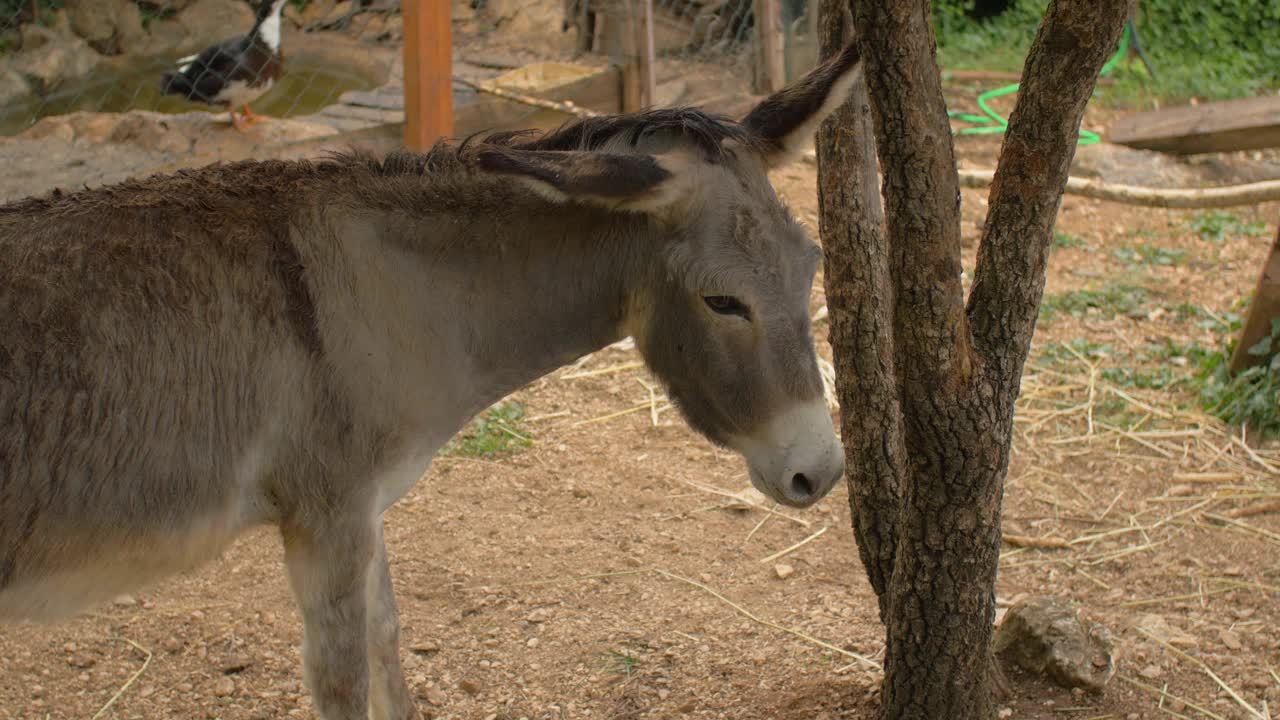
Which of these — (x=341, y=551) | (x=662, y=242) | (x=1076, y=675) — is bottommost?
(x=1076, y=675)

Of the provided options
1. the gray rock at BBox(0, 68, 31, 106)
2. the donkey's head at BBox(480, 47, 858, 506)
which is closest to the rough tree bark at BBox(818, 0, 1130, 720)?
the donkey's head at BBox(480, 47, 858, 506)

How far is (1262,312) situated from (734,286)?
3720 millimetres

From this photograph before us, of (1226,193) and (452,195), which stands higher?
(452,195)

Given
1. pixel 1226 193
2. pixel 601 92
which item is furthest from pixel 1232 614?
pixel 601 92

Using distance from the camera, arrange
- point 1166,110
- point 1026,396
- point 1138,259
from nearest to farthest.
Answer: point 1026,396
point 1138,259
point 1166,110

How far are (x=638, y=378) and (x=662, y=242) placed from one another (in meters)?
2.97

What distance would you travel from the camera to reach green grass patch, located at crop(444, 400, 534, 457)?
462 cm

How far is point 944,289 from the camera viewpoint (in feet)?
7.86

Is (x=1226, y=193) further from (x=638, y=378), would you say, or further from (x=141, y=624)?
(x=141, y=624)

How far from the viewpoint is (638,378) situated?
5410 millimetres

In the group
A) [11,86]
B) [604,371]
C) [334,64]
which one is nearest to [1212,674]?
[604,371]

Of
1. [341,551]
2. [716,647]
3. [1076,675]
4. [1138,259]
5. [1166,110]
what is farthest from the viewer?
[1166,110]

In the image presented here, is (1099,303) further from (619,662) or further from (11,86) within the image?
(11,86)

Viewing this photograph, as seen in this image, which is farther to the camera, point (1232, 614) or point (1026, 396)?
point (1026, 396)
